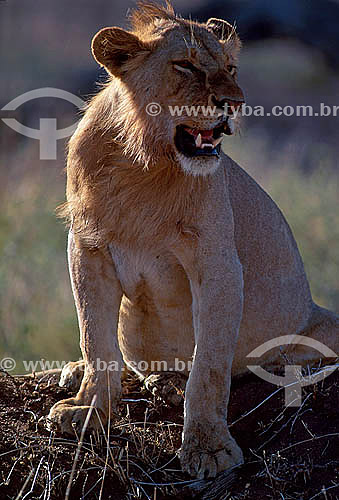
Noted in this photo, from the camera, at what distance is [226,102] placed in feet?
12.0

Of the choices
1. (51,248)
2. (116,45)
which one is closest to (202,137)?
(116,45)

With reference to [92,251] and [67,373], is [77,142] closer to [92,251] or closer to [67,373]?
[92,251]

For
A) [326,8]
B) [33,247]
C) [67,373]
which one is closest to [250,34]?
[326,8]

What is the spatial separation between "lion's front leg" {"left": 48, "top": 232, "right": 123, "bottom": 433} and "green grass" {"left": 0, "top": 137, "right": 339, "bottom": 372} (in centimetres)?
237

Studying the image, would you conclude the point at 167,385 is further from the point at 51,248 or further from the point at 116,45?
the point at 51,248

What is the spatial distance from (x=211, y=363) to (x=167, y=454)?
0.46m

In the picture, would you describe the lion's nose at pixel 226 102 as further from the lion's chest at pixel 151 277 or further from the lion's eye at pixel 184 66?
the lion's chest at pixel 151 277

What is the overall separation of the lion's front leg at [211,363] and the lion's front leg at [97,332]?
0.44m

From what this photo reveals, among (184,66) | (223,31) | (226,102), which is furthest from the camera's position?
(223,31)

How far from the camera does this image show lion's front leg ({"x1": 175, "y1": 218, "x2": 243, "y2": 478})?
3.75 metres

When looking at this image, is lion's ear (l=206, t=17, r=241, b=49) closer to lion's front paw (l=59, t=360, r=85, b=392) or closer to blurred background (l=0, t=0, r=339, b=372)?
blurred background (l=0, t=0, r=339, b=372)

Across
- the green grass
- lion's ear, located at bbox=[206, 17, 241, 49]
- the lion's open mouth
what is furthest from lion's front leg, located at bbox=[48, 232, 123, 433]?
the green grass

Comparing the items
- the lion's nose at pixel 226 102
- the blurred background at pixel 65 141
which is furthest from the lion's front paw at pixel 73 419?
the blurred background at pixel 65 141

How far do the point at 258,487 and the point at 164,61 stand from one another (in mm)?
1859
